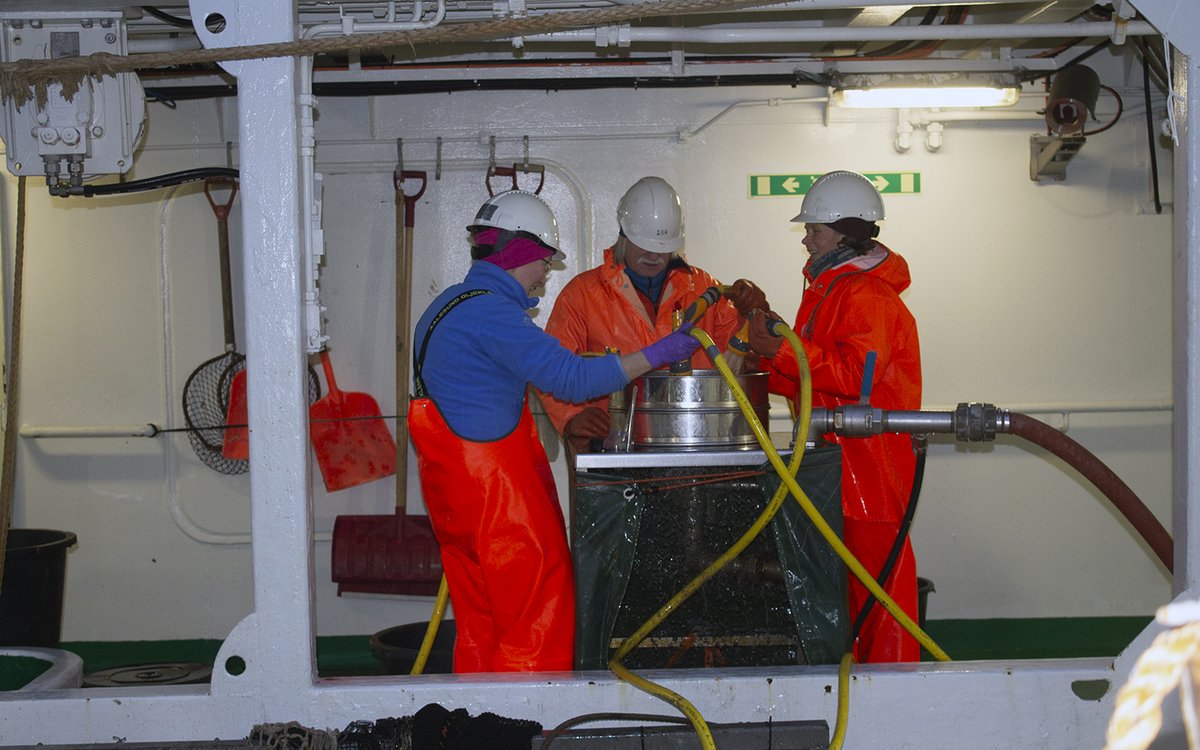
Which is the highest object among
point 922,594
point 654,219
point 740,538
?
point 654,219

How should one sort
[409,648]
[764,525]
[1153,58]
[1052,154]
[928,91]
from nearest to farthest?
[764,525] → [409,648] → [928,91] → [1153,58] → [1052,154]

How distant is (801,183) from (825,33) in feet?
4.70

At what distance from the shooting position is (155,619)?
18.9 feet

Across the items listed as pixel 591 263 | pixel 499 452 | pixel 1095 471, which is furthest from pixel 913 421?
pixel 591 263

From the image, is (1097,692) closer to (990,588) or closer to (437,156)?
(990,588)

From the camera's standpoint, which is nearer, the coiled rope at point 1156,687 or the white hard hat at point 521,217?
the coiled rope at point 1156,687

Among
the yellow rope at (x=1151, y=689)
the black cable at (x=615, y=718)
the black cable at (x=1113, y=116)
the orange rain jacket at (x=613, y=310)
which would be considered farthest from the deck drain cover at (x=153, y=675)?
the black cable at (x=1113, y=116)

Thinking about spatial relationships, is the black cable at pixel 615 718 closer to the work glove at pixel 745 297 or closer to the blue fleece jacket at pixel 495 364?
the blue fleece jacket at pixel 495 364

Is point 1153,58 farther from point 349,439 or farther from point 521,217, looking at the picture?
point 349,439

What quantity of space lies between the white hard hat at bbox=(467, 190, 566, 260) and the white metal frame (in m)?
1.05

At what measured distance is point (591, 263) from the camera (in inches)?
228

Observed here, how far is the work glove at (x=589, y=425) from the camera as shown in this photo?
396 cm

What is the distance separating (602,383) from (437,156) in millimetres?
2665

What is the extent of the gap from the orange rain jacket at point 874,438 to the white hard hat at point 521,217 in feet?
3.01
